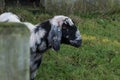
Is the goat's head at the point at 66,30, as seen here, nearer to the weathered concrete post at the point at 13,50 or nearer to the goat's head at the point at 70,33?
the goat's head at the point at 70,33

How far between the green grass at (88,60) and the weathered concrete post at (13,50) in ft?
11.3

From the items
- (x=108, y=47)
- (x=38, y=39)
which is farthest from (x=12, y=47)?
(x=108, y=47)

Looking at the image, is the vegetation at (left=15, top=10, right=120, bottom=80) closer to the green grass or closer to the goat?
the green grass

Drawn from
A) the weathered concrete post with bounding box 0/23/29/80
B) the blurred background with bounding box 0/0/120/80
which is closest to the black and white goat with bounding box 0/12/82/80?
the blurred background with bounding box 0/0/120/80

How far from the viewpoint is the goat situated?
14.5ft

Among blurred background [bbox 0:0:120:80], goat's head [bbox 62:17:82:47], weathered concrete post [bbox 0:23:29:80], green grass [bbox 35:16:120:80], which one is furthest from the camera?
blurred background [bbox 0:0:120:80]

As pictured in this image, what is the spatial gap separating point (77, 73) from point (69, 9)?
A: 10.5 ft

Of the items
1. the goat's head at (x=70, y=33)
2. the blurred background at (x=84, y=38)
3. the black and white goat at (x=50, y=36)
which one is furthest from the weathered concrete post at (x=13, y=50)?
the blurred background at (x=84, y=38)

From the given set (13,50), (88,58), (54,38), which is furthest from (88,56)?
(13,50)

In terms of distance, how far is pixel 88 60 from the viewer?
6562mm

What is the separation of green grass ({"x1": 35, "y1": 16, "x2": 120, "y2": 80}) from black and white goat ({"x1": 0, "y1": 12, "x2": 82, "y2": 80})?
1.30 metres

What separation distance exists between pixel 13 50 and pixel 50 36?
2170 mm

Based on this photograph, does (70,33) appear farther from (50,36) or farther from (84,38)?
(84,38)

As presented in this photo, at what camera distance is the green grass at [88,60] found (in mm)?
5961
